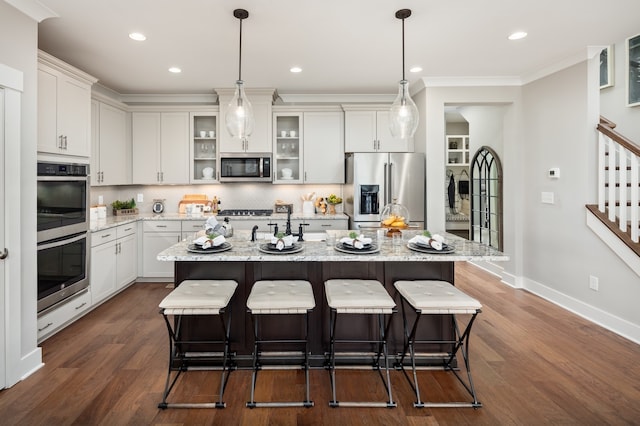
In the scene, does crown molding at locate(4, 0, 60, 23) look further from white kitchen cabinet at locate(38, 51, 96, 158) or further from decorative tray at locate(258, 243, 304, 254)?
decorative tray at locate(258, 243, 304, 254)

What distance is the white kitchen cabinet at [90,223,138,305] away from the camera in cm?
387

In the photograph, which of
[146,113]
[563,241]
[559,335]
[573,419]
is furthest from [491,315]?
[146,113]

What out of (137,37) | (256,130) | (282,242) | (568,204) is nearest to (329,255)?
(282,242)

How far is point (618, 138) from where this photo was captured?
334 centimetres

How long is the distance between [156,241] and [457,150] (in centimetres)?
691

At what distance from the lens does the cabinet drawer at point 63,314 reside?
3.02 meters

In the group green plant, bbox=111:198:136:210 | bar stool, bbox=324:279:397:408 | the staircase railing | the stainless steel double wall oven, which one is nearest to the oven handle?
the stainless steel double wall oven

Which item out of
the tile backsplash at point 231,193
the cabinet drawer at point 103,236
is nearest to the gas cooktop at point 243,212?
the tile backsplash at point 231,193

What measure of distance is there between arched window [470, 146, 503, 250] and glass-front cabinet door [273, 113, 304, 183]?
2830mm

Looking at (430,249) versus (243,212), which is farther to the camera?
(243,212)

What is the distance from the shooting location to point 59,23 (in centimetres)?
301

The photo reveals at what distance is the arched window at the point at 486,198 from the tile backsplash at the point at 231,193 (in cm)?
227

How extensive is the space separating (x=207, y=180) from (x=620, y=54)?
5.31 metres

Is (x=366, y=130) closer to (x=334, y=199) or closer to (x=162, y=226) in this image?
(x=334, y=199)
